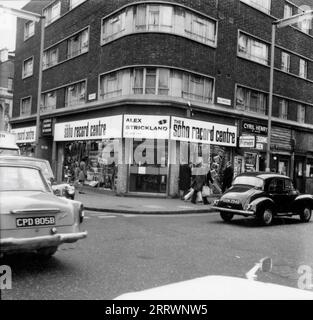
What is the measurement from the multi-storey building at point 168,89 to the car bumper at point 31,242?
47.0 feet

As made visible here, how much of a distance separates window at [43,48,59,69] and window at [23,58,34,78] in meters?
2.70

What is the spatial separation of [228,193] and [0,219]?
8.66 metres

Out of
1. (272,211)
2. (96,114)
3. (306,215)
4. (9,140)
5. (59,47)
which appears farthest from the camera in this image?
(59,47)

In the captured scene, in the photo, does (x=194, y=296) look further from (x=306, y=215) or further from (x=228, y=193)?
(x=306, y=215)

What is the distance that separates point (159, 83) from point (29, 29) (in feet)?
53.3

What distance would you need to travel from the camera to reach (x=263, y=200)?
12.6 metres

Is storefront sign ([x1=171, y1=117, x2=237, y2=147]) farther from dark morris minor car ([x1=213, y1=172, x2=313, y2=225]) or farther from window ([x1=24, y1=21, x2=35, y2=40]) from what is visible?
window ([x1=24, y1=21, x2=35, y2=40])

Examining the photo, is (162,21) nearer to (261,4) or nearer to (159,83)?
(159,83)

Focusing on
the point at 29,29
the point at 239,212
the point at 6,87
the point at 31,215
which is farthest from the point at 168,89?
the point at 6,87

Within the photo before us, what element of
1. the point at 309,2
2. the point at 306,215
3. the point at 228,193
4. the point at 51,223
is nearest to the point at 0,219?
the point at 51,223

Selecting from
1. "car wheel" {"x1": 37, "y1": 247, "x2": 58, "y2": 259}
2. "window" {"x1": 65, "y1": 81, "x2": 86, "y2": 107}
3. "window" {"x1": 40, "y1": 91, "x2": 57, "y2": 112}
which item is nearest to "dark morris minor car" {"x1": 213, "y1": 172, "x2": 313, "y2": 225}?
"car wheel" {"x1": 37, "y1": 247, "x2": 58, "y2": 259}

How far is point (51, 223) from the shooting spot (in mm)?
6055

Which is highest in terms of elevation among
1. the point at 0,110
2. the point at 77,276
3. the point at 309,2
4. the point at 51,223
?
the point at 309,2

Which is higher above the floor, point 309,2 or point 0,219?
point 309,2
